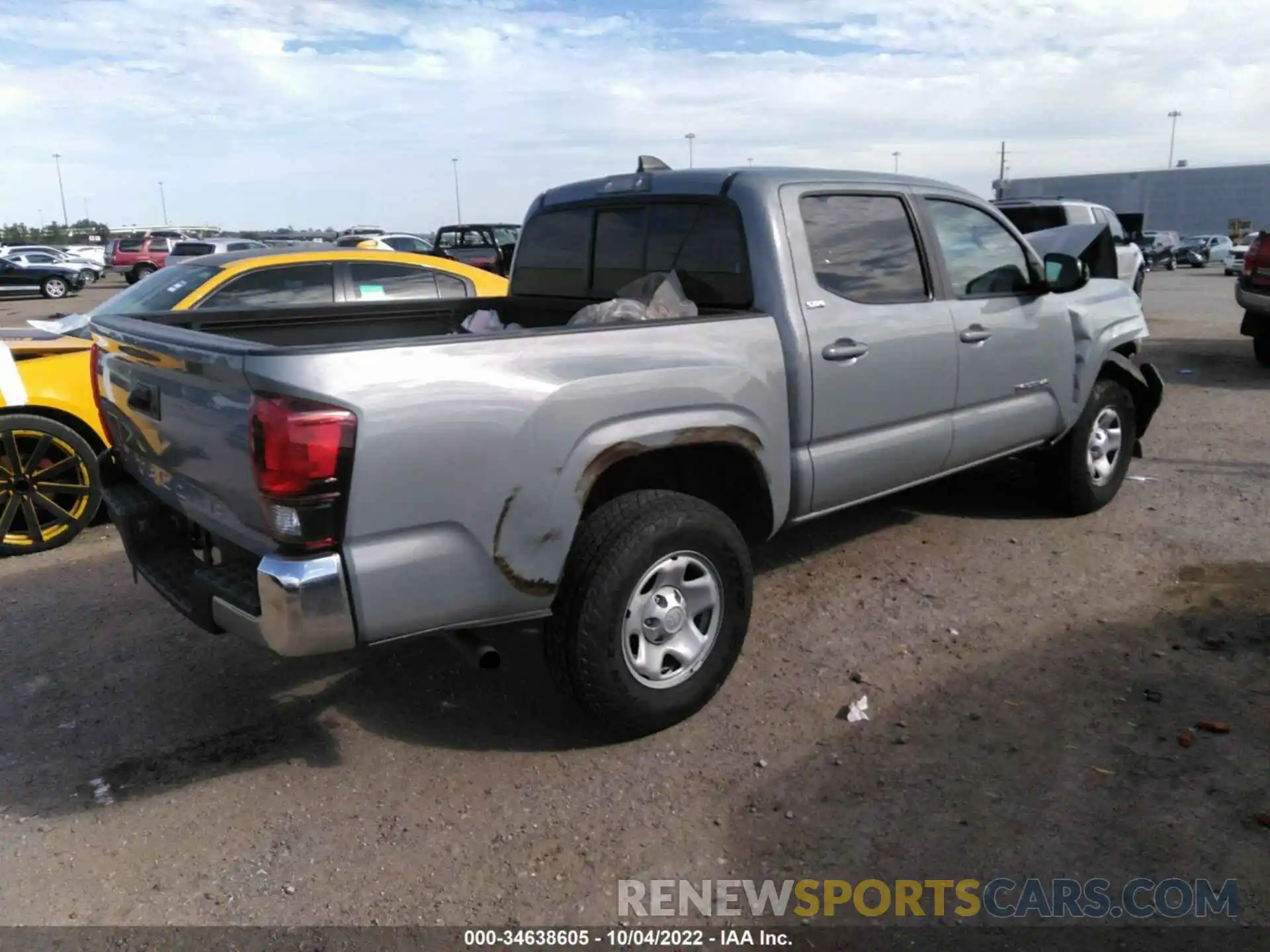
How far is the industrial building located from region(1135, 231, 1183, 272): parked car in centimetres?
2522

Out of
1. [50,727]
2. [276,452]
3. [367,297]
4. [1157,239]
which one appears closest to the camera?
[276,452]

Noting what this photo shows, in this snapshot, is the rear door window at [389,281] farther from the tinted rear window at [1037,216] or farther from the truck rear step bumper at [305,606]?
the tinted rear window at [1037,216]

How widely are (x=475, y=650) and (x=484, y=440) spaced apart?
2.31 ft

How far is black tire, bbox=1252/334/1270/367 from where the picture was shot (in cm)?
1120

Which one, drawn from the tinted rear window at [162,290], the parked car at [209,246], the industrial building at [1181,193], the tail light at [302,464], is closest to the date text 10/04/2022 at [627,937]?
the tail light at [302,464]

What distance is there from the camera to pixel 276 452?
8.43 feet

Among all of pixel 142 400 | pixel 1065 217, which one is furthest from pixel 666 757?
pixel 1065 217

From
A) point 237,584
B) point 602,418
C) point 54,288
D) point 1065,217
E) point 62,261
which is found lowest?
point 54,288

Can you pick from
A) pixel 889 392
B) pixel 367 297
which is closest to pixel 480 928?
pixel 889 392

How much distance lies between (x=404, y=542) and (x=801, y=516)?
6.02 ft

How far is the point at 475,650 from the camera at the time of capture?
310 centimetres

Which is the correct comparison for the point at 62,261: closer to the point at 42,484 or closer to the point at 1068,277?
the point at 42,484

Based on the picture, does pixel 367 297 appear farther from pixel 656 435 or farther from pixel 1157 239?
pixel 1157 239

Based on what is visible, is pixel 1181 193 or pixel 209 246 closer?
pixel 209 246
